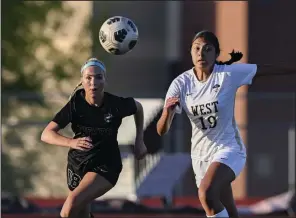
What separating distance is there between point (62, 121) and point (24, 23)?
1490 centimetres

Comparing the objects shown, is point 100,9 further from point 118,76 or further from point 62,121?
point 62,121

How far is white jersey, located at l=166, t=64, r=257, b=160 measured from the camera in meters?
9.22

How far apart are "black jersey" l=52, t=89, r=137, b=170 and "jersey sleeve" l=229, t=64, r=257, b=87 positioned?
3.20 ft

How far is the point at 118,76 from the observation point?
28.1 metres

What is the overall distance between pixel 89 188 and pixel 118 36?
1.84 m

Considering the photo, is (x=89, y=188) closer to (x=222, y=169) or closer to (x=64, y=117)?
(x=64, y=117)

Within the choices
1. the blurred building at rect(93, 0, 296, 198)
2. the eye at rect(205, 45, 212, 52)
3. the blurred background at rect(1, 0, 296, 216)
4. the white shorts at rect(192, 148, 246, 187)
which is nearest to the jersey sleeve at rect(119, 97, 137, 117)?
the white shorts at rect(192, 148, 246, 187)

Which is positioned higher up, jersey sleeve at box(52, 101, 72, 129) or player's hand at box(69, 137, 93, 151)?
jersey sleeve at box(52, 101, 72, 129)

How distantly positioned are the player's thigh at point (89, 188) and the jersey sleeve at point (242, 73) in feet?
4.67

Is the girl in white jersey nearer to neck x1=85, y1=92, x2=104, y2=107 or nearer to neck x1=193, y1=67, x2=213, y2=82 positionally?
neck x1=193, y1=67, x2=213, y2=82

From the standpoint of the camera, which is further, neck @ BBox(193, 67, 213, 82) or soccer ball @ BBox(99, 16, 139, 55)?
soccer ball @ BBox(99, 16, 139, 55)

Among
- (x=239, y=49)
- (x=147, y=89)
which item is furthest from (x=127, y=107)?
(x=147, y=89)

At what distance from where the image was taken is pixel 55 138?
30.2ft

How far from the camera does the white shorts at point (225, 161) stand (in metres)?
9.09
